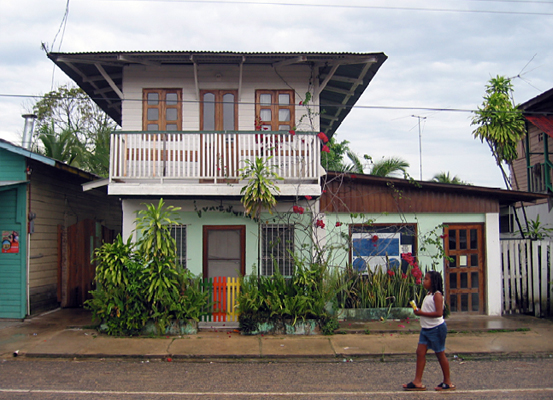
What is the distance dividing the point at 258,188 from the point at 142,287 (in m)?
2.93

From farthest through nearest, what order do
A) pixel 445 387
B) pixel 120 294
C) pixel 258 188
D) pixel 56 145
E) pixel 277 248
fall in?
pixel 56 145, pixel 277 248, pixel 258 188, pixel 120 294, pixel 445 387

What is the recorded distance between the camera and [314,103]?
36.1 feet

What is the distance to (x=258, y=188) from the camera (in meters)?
9.05

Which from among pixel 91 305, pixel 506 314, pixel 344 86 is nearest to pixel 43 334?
pixel 91 305

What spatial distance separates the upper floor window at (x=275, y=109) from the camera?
10.9 meters

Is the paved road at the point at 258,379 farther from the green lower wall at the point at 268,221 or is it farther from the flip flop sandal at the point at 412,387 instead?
the green lower wall at the point at 268,221

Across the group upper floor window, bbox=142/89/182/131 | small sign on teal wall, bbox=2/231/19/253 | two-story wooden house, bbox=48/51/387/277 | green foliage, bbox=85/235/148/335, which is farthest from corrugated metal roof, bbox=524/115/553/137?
small sign on teal wall, bbox=2/231/19/253

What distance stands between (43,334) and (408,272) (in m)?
7.66

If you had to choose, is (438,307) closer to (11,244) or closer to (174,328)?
(174,328)

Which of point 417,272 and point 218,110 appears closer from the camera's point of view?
point 417,272

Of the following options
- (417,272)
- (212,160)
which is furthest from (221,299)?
(417,272)

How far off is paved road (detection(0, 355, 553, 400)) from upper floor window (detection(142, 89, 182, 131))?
5.44 metres

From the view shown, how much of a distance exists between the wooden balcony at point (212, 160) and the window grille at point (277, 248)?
1.21m

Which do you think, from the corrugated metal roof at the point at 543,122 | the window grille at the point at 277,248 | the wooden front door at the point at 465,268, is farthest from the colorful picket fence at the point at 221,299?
the corrugated metal roof at the point at 543,122
